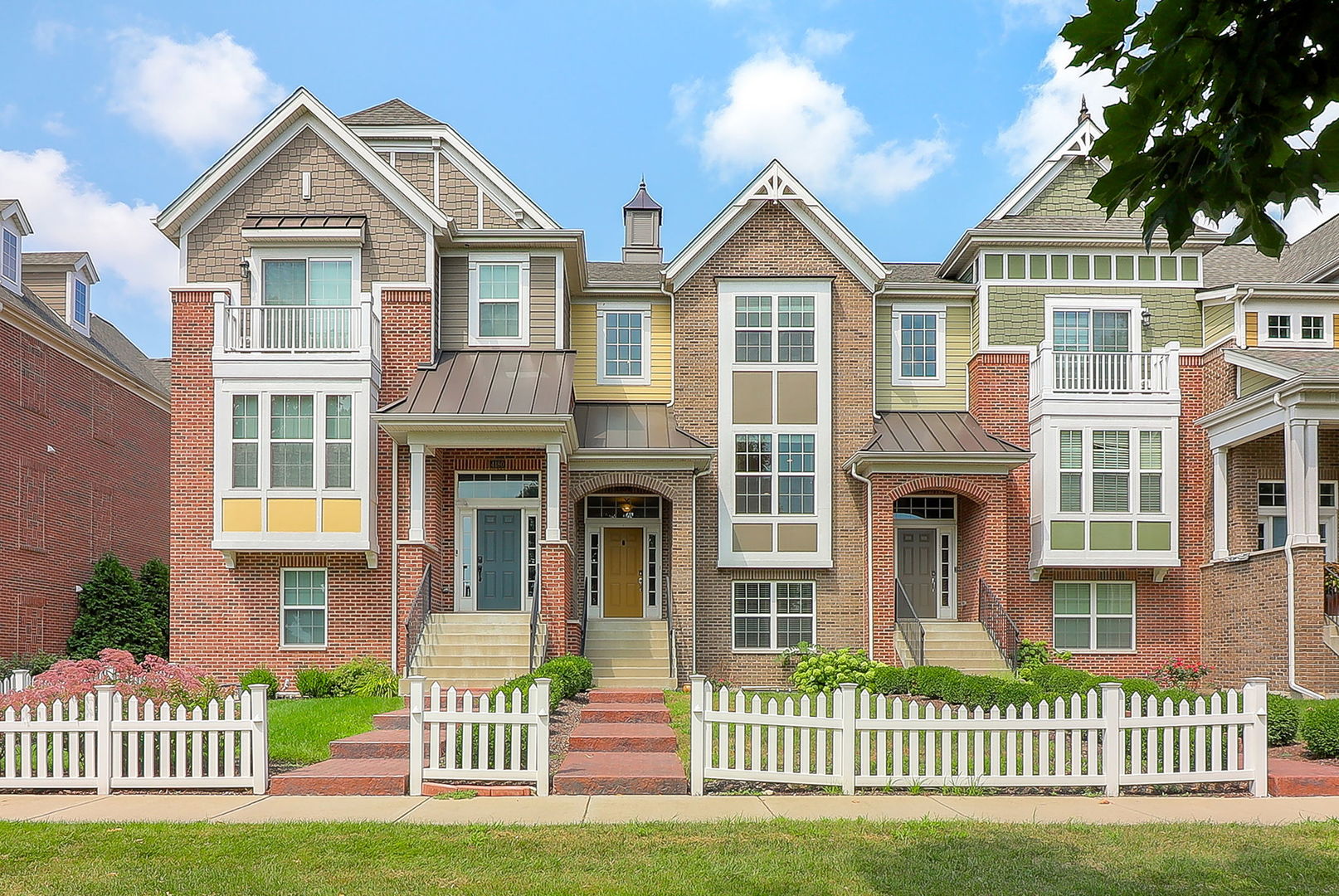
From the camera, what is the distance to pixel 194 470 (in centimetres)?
2058

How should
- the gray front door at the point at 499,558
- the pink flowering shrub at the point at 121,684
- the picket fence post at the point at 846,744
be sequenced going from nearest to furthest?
the picket fence post at the point at 846,744, the pink flowering shrub at the point at 121,684, the gray front door at the point at 499,558

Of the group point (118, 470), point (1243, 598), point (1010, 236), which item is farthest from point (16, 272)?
point (1243, 598)

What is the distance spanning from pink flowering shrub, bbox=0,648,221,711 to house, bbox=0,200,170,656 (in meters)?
12.1

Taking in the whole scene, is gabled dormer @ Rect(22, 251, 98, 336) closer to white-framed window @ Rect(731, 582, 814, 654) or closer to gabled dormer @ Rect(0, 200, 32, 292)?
gabled dormer @ Rect(0, 200, 32, 292)

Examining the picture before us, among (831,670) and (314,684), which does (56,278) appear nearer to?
(314,684)

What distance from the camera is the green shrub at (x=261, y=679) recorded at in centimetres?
1873

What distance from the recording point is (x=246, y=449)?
19984mm

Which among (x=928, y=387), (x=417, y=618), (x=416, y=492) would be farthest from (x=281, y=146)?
(x=928, y=387)

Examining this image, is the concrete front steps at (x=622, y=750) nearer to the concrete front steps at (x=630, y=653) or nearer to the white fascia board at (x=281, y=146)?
the concrete front steps at (x=630, y=653)

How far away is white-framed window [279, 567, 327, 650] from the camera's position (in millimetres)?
20625

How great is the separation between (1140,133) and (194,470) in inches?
752

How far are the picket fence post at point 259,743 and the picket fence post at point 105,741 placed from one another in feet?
3.92

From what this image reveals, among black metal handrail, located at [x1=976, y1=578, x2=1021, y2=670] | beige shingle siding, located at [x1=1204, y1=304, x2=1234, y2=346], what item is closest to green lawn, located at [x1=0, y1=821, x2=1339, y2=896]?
black metal handrail, located at [x1=976, y1=578, x2=1021, y2=670]

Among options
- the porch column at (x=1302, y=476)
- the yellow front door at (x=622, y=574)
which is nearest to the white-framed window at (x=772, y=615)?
the yellow front door at (x=622, y=574)
